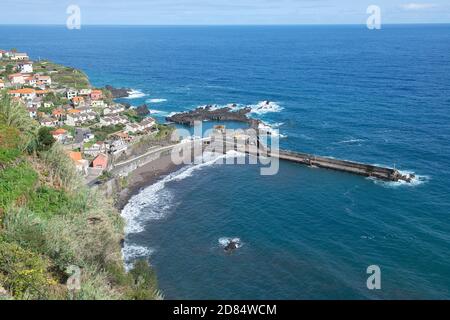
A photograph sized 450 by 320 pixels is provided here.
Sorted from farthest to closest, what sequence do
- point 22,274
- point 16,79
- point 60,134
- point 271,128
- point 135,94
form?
point 135,94, point 16,79, point 271,128, point 60,134, point 22,274

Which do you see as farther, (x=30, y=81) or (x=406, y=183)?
(x=30, y=81)

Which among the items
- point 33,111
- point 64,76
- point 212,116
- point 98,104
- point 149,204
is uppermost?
point 64,76

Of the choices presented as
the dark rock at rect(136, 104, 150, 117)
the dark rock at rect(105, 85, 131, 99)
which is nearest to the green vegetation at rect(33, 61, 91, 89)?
the dark rock at rect(105, 85, 131, 99)

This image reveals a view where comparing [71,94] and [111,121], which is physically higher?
[71,94]

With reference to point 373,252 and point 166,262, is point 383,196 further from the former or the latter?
point 166,262

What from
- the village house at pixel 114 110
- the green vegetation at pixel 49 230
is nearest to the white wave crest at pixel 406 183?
the green vegetation at pixel 49 230

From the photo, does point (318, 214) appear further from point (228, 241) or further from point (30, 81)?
point (30, 81)

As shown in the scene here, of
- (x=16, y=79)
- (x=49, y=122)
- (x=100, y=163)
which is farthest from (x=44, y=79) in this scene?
→ (x=100, y=163)
